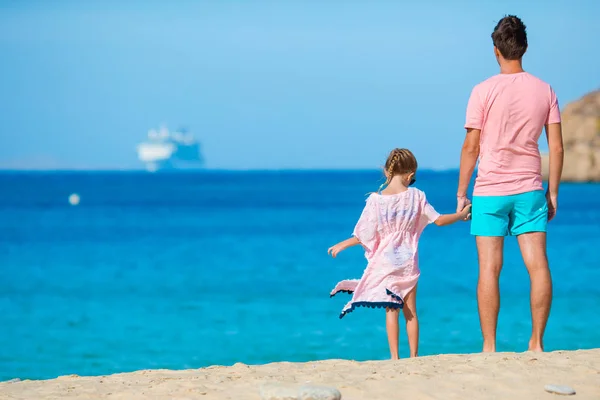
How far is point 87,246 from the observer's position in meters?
29.7

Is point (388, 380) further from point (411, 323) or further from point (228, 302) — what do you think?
point (228, 302)

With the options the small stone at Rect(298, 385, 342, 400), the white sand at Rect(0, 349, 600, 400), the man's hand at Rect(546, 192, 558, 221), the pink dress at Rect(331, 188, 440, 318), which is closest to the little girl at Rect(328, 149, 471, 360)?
the pink dress at Rect(331, 188, 440, 318)

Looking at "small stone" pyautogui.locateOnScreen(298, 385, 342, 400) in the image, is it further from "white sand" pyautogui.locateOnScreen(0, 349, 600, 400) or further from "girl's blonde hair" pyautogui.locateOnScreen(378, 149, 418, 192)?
"girl's blonde hair" pyautogui.locateOnScreen(378, 149, 418, 192)

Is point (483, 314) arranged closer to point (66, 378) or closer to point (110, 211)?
point (66, 378)

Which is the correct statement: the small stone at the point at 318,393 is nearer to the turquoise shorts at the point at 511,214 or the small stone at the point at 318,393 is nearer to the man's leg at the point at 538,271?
the turquoise shorts at the point at 511,214

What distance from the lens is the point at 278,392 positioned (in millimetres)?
4617

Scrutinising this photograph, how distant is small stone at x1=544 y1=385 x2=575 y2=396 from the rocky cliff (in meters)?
74.0

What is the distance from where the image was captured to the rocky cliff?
264 ft

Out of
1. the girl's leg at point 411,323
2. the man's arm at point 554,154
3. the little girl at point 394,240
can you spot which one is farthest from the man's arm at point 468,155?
the girl's leg at point 411,323

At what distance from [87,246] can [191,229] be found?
9297 mm

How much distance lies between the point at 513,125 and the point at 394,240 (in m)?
1.06

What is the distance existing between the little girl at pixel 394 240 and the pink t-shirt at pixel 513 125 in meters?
0.32

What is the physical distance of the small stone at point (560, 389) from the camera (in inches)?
181

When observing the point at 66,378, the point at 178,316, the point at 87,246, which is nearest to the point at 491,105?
the point at 66,378
